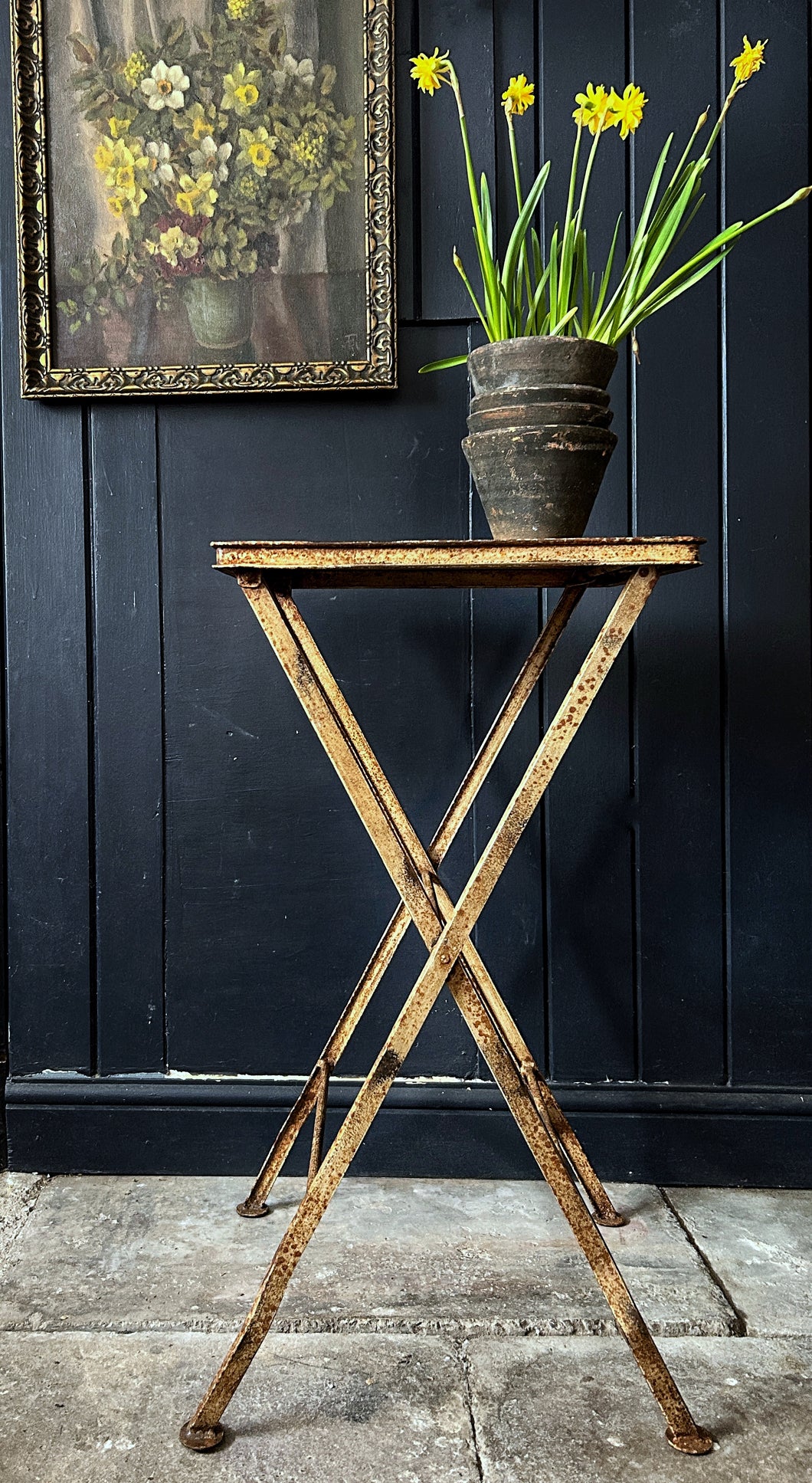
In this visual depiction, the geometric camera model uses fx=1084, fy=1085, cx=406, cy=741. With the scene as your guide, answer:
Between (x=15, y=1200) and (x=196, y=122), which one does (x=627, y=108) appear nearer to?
(x=196, y=122)

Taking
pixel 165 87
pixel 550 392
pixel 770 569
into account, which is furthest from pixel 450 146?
pixel 770 569

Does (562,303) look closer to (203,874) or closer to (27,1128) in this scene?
(203,874)

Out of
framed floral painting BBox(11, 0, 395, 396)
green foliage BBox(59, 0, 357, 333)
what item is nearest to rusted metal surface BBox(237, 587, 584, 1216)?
framed floral painting BBox(11, 0, 395, 396)

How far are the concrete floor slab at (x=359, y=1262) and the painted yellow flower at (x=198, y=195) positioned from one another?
1587mm

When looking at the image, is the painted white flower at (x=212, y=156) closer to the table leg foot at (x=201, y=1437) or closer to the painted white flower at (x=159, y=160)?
the painted white flower at (x=159, y=160)

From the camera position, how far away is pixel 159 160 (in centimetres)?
175

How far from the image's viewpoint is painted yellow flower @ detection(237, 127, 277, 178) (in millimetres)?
1732

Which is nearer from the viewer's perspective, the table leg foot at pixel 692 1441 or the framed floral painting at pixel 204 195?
the table leg foot at pixel 692 1441

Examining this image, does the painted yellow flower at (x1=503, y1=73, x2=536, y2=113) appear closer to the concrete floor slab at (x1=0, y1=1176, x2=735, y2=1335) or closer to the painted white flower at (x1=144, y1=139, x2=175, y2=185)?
the painted white flower at (x1=144, y1=139, x2=175, y2=185)

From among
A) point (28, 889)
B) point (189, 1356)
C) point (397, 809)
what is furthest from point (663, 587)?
point (189, 1356)

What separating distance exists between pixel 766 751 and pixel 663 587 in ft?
1.05

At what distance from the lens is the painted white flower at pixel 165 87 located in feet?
5.69

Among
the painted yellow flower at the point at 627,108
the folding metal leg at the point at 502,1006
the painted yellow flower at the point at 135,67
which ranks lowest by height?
the folding metal leg at the point at 502,1006

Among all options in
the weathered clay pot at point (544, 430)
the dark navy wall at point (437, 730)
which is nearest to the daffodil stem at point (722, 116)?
the dark navy wall at point (437, 730)
